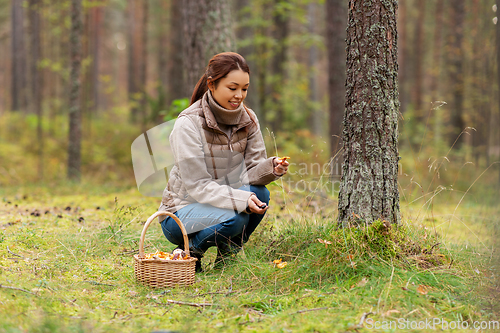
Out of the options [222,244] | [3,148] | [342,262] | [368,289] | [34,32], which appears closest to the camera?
[368,289]

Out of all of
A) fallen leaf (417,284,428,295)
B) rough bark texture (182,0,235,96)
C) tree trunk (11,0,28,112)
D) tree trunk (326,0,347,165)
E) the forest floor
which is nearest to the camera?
the forest floor

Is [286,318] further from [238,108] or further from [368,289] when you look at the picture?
[238,108]

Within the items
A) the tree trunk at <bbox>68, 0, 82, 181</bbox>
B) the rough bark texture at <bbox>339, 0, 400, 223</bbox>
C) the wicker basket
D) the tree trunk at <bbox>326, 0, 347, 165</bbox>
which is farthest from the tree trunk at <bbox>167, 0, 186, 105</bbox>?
the wicker basket

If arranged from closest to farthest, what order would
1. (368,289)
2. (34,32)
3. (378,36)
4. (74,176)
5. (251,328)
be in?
(251,328)
(368,289)
(378,36)
(74,176)
(34,32)

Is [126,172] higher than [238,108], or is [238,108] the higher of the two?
[238,108]

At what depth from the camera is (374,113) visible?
8.68 ft

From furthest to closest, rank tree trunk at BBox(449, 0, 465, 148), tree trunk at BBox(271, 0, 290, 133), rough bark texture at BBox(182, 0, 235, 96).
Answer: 1. tree trunk at BBox(271, 0, 290, 133)
2. tree trunk at BBox(449, 0, 465, 148)
3. rough bark texture at BBox(182, 0, 235, 96)

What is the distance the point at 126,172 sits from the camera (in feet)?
31.8

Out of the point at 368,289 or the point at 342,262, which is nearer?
the point at 368,289

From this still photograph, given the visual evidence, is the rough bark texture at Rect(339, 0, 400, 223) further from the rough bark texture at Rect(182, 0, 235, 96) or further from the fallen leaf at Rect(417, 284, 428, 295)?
the rough bark texture at Rect(182, 0, 235, 96)

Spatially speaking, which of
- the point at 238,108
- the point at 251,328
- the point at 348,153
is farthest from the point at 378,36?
the point at 251,328

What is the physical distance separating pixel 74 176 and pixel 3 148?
9.56 ft

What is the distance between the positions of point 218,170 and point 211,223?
15.4 inches

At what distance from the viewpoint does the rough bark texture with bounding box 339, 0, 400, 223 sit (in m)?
2.65
